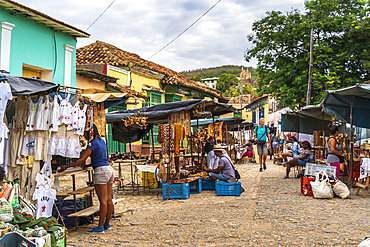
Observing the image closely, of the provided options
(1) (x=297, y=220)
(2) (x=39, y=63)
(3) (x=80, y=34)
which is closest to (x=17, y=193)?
(1) (x=297, y=220)

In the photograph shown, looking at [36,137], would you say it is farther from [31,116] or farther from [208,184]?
[208,184]

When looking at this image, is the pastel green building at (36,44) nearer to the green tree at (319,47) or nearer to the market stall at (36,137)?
the market stall at (36,137)

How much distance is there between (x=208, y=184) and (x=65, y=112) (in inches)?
217

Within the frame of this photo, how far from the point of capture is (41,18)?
11.3 metres

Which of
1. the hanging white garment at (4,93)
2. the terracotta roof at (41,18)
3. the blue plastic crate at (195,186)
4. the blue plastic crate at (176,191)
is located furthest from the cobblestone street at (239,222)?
the terracotta roof at (41,18)

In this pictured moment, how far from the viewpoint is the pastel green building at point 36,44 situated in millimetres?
10469

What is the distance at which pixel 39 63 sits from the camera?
11883 millimetres

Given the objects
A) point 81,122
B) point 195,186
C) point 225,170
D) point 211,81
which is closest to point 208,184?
point 195,186

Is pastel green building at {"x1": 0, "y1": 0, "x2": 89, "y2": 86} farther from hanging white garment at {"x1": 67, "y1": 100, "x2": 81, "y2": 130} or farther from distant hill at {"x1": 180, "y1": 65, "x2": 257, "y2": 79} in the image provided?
distant hill at {"x1": 180, "y1": 65, "x2": 257, "y2": 79}

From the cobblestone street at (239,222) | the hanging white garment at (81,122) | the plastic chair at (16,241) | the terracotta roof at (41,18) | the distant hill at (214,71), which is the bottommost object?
the cobblestone street at (239,222)

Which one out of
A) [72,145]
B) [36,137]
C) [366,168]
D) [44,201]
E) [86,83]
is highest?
[86,83]

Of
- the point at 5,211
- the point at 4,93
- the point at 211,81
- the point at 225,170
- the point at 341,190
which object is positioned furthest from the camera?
the point at 211,81

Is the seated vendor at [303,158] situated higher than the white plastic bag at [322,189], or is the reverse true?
the seated vendor at [303,158]

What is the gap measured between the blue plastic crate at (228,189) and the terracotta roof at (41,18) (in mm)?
8007
